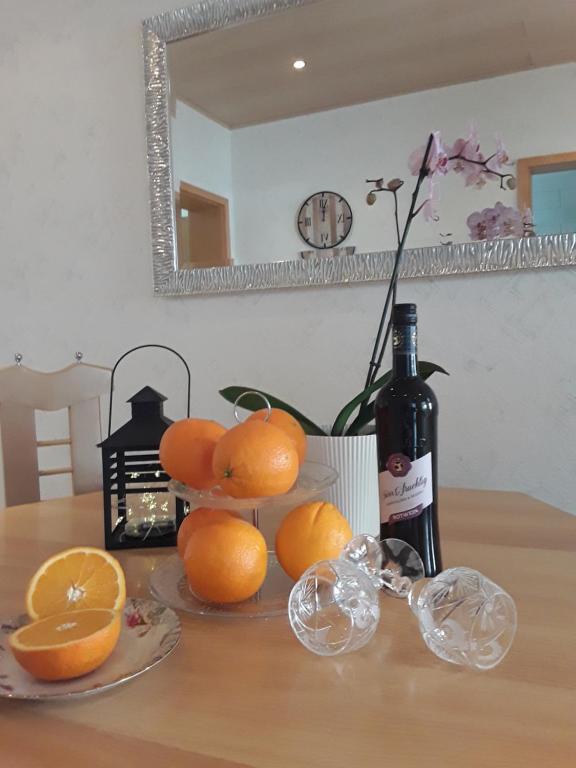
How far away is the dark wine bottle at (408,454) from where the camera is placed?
25.7 inches

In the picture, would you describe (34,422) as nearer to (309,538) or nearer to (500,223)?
(309,538)

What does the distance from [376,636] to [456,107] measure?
1325 millimetres

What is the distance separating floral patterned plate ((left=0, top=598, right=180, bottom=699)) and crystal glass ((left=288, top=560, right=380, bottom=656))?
0.11 metres

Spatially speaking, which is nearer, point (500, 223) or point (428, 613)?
point (428, 613)

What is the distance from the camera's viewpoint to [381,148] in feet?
5.19

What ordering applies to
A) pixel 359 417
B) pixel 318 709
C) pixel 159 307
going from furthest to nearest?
pixel 159 307
pixel 359 417
pixel 318 709

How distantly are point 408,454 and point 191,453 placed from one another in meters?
0.23

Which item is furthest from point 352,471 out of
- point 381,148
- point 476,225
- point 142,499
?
point 381,148

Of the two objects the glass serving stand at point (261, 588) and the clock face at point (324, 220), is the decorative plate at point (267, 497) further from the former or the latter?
the clock face at point (324, 220)

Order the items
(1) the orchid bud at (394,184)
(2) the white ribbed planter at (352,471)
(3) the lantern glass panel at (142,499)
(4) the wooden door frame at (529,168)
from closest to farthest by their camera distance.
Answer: (2) the white ribbed planter at (352,471) → (3) the lantern glass panel at (142,499) → (4) the wooden door frame at (529,168) → (1) the orchid bud at (394,184)

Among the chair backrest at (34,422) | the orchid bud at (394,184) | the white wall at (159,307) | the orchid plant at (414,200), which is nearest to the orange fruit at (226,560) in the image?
the orchid plant at (414,200)

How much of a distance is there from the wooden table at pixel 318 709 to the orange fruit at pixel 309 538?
0.06 meters

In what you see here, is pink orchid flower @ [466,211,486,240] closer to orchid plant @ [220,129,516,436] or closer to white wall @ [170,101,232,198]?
orchid plant @ [220,129,516,436]

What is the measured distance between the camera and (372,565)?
627mm
